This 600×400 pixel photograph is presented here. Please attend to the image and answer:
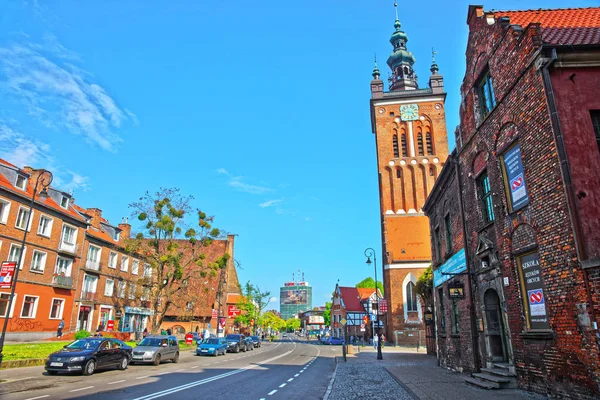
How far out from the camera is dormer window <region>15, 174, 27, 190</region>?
2809cm

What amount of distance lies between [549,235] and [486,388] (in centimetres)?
506

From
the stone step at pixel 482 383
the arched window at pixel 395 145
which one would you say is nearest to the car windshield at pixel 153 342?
the stone step at pixel 482 383

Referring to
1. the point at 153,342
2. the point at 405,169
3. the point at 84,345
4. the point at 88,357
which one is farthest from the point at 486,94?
the point at 405,169

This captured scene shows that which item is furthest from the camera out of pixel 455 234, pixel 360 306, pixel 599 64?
pixel 360 306

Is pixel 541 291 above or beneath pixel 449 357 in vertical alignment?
above

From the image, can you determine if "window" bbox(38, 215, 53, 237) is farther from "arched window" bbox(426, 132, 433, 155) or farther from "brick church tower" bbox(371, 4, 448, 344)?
"arched window" bbox(426, 132, 433, 155)

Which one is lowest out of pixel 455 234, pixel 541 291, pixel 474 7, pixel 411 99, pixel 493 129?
pixel 541 291

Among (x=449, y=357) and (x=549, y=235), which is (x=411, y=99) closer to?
(x=449, y=357)

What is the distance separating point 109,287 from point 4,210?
1443 cm

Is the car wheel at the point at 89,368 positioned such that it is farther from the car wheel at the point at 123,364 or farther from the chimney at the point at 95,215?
the chimney at the point at 95,215

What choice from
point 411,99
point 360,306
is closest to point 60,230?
point 411,99

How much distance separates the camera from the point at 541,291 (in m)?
9.75

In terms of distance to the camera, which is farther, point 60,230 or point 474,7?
point 60,230

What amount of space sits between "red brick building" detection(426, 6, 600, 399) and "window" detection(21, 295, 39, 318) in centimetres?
2881
